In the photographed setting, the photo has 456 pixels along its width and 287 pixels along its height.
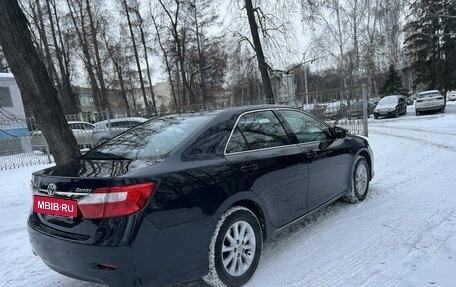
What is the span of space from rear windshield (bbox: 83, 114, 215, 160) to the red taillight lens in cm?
44

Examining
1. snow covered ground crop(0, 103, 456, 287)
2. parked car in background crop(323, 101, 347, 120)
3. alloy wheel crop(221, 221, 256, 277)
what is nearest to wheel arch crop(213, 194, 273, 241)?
alloy wheel crop(221, 221, 256, 277)

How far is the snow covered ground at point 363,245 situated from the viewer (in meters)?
3.24

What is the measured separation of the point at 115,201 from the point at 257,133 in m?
1.68

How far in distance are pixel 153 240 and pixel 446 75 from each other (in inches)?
1230

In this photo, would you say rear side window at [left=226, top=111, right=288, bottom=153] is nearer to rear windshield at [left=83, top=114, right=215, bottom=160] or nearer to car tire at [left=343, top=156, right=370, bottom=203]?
rear windshield at [left=83, top=114, right=215, bottom=160]

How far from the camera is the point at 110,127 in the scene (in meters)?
13.9

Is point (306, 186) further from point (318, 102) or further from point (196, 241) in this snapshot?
point (318, 102)

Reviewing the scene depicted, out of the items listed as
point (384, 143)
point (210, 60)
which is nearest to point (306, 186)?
point (384, 143)

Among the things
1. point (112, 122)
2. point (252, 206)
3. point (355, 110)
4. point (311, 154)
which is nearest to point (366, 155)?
point (311, 154)

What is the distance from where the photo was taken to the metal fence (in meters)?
13.0

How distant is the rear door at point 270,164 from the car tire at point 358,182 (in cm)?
137

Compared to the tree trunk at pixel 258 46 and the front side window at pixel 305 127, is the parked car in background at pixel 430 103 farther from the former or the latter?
the front side window at pixel 305 127

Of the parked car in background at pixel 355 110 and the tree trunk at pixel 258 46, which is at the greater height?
the tree trunk at pixel 258 46

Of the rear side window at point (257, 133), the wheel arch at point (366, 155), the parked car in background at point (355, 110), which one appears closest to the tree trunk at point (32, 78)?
the rear side window at point (257, 133)
